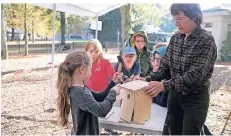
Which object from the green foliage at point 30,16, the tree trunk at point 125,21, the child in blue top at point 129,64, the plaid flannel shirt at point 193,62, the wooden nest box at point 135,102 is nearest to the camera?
the plaid flannel shirt at point 193,62

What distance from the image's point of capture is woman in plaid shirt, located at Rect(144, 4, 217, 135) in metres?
1.57

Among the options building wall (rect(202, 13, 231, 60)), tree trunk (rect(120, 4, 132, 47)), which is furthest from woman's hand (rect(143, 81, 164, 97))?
building wall (rect(202, 13, 231, 60))

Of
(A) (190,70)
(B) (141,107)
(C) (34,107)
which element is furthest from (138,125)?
(C) (34,107)

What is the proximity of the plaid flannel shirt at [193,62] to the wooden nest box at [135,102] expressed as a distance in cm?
18

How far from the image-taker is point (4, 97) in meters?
5.33

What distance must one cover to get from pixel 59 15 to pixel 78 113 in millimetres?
19453

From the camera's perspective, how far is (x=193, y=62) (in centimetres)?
159

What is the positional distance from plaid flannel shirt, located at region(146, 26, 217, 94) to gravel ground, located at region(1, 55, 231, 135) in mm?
2055

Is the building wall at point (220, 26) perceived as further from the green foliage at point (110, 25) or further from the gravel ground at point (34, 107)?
the green foliage at point (110, 25)

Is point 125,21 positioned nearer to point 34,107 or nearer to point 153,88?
point 34,107

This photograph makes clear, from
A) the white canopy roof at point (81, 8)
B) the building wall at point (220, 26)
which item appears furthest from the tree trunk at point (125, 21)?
the building wall at point (220, 26)

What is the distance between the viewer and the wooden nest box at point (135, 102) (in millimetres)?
1699

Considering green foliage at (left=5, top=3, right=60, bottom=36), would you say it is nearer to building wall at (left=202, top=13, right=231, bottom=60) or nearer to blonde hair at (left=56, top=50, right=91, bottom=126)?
building wall at (left=202, top=13, right=231, bottom=60)

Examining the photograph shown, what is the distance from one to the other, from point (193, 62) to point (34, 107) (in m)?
3.67
